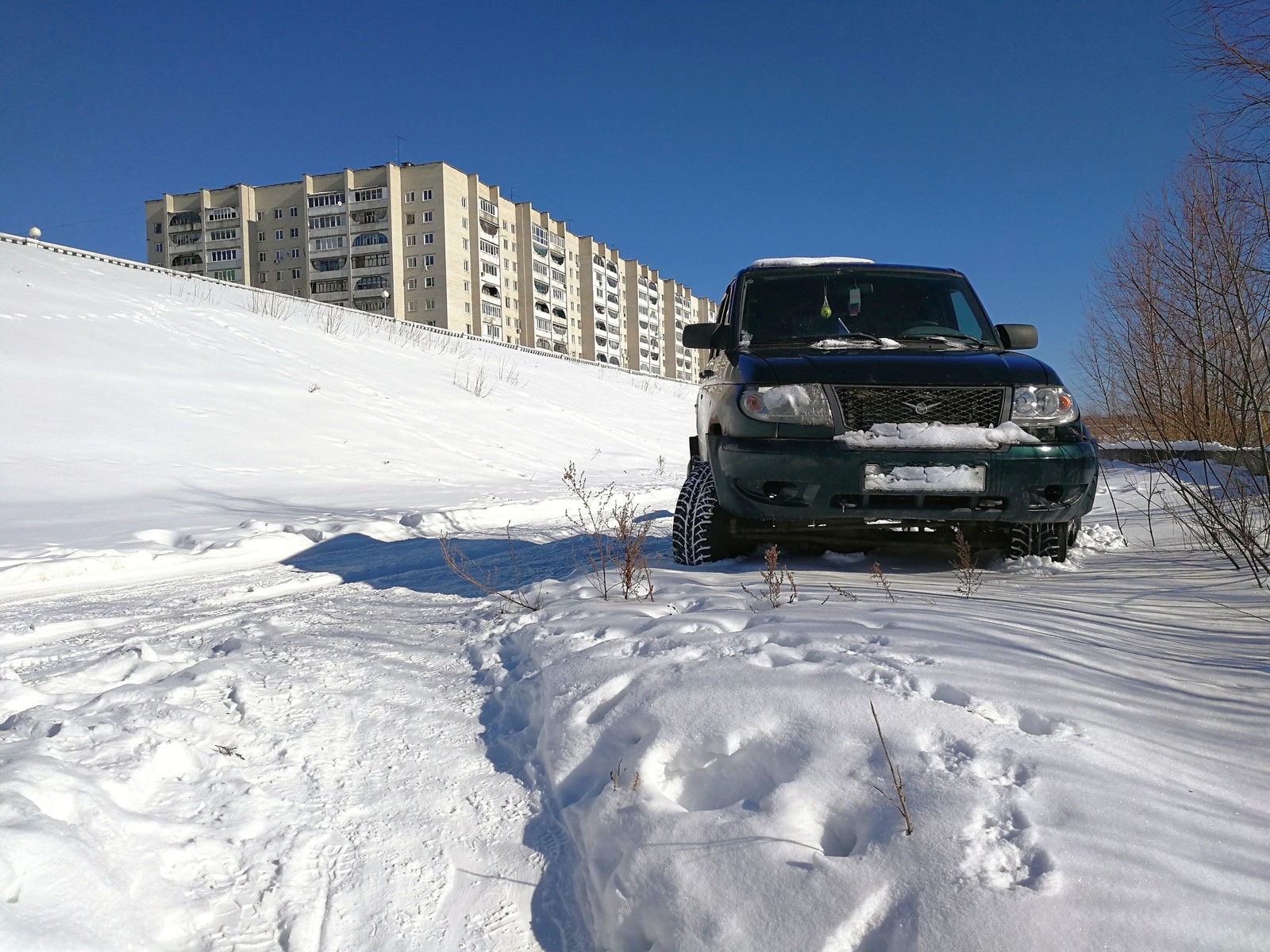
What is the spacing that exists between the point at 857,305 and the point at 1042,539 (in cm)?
174

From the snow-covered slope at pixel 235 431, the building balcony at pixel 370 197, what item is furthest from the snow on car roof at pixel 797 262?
the building balcony at pixel 370 197

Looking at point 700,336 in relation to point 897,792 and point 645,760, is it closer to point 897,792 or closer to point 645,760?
point 645,760

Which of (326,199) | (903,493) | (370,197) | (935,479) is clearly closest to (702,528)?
(903,493)

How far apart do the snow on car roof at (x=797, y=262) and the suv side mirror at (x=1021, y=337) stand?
38.3 inches

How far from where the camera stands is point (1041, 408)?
136 inches

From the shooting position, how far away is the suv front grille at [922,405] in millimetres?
3414

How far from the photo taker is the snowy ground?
4.67ft

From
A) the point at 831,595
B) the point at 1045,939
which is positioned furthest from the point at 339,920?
the point at 831,595

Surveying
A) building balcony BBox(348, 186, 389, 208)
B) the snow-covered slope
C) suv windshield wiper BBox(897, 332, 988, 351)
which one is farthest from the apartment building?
suv windshield wiper BBox(897, 332, 988, 351)

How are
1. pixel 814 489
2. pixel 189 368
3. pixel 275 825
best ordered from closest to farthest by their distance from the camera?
pixel 275 825, pixel 814 489, pixel 189 368

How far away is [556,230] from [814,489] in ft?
283

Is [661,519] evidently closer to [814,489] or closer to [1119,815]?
[814,489]

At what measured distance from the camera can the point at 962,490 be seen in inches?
129

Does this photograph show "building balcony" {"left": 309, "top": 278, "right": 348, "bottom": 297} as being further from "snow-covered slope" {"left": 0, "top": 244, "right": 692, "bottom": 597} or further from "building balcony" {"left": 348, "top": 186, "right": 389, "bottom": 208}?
"snow-covered slope" {"left": 0, "top": 244, "right": 692, "bottom": 597}
